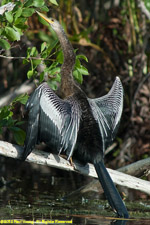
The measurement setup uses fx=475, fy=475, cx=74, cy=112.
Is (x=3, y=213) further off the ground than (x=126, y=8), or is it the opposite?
(x=126, y=8)

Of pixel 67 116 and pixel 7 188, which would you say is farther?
pixel 7 188

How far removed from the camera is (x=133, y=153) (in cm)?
891

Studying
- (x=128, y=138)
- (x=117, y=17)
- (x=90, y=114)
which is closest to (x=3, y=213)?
(x=90, y=114)

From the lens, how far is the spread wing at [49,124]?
4.85m

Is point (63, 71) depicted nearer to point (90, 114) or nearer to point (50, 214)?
point (90, 114)

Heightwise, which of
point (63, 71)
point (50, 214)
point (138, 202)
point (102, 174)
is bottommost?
point (138, 202)

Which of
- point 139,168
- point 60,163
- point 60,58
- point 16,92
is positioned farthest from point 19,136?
point 16,92

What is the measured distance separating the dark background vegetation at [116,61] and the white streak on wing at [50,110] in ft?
11.9

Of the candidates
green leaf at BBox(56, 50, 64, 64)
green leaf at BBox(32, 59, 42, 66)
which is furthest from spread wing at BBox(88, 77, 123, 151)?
green leaf at BBox(32, 59, 42, 66)

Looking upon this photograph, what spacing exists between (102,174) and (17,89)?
3937 mm

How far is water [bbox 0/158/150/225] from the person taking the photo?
16.2ft

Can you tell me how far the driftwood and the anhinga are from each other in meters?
0.11

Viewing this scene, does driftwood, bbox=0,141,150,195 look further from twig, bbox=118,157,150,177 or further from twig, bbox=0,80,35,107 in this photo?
twig, bbox=0,80,35,107

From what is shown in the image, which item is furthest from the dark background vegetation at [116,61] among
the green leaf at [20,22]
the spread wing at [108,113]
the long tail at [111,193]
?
the long tail at [111,193]
